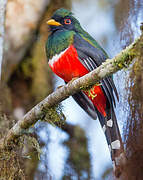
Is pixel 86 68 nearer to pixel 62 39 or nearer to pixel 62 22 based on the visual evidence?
pixel 62 39

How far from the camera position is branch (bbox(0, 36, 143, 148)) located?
2592 millimetres

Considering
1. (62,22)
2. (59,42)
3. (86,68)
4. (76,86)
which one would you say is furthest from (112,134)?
(62,22)

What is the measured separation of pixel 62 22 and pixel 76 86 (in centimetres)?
149

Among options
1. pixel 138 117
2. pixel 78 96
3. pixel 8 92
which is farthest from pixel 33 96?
pixel 138 117

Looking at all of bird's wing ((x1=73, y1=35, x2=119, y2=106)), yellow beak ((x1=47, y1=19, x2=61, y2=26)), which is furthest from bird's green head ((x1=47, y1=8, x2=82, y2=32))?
bird's wing ((x1=73, y1=35, x2=119, y2=106))

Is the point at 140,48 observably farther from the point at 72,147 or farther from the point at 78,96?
the point at 72,147

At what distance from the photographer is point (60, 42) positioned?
390 cm

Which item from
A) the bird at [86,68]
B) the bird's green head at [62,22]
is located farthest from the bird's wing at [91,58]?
the bird's green head at [62,22]

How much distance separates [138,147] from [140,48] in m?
0.96

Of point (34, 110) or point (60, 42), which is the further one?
point (60, 42)

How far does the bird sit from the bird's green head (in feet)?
0.38

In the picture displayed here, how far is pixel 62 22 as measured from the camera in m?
4.31

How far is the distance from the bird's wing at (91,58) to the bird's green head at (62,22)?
36 centimetres

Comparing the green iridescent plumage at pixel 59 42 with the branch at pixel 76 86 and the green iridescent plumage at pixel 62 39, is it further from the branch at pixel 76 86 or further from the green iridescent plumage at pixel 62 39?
the branch at pixel 76 86
